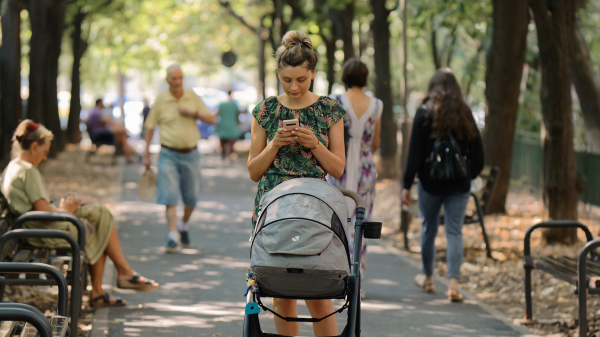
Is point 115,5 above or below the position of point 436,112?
above

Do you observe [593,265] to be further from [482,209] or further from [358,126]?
[482,209]

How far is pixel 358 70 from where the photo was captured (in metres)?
6.78

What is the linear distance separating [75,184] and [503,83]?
8869 mm

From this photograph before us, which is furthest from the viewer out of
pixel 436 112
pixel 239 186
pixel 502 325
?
pixel 239 186

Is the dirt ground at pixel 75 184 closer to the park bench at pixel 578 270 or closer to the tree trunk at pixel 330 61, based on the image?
the park bench at pixel 578 270

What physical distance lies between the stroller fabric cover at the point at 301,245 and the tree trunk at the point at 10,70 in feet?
31.6

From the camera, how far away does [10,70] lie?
12367 mm

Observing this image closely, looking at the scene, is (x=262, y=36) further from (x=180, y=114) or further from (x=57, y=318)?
(x=57, y=318)

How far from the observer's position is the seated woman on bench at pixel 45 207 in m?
6.06

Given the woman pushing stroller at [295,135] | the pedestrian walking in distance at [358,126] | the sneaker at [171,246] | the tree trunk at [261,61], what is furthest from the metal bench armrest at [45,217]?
the tree trunk at [261,61]

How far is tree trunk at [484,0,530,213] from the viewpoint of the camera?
11438 millimetres

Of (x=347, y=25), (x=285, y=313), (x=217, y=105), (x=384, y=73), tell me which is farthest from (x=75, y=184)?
(x=217, y=105)

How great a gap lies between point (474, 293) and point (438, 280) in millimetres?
436

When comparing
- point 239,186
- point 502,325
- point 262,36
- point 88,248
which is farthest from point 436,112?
point 262,36
